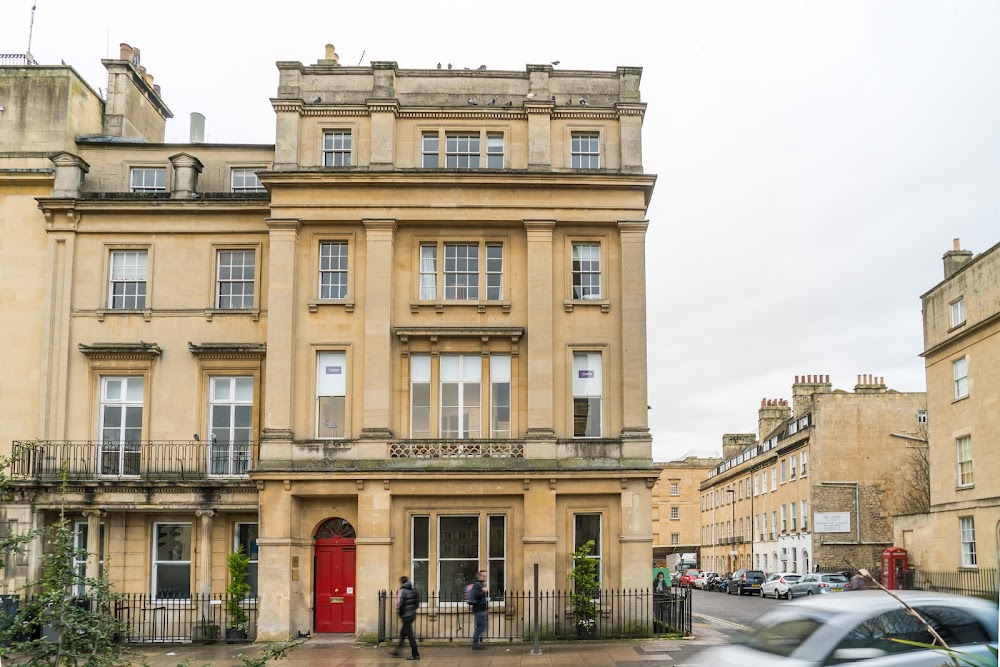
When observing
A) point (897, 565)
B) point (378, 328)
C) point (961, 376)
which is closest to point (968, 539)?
point (897, 565)

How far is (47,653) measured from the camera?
912cm

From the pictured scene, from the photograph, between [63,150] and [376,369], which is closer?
[376,369]

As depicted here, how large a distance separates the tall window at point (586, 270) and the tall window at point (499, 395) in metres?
2.76

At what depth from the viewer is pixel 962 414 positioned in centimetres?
3794

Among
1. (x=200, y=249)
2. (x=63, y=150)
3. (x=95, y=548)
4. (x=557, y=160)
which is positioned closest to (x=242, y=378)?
(x=200, y=249)

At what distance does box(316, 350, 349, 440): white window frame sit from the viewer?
1068 inches

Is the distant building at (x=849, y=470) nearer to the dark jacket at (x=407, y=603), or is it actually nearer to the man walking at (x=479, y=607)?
the man walking at (x=479, y=607)

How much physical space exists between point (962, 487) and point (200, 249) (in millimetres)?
28751

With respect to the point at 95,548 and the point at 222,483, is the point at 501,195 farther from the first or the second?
the point at 95,548

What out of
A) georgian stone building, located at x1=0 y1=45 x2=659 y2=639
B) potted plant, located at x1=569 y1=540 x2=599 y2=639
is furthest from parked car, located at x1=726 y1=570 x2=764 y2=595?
potted plant, located at x1=569 y1=540 x2=599 y2=639

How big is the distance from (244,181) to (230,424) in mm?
7312

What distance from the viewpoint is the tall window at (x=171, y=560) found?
90.0 ft

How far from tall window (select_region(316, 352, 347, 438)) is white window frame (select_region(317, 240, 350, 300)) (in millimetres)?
1698

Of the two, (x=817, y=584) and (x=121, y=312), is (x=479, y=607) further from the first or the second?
(x=817, y=584)
